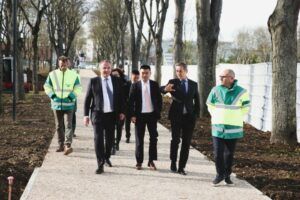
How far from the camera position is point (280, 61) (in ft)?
39.4

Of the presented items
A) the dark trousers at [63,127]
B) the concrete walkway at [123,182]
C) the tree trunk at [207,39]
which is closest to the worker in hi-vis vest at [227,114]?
the concrete walkway at [123,182]

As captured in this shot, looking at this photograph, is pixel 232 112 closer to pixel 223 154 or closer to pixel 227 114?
pixel 227 114

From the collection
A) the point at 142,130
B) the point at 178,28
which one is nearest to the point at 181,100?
the point at 142,130

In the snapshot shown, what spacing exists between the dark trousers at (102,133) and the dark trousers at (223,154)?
189cm

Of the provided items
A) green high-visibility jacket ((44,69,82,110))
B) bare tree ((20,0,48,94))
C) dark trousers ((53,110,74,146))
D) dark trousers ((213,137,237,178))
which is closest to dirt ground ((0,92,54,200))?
dark trousers ((53,110,74,146))

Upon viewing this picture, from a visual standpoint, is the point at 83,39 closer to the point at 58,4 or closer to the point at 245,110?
the point at 58,4

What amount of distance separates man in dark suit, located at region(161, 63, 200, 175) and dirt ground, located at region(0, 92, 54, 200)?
242 cm

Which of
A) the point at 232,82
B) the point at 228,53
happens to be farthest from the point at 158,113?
the point at 228,53

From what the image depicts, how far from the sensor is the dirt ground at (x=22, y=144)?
826cm

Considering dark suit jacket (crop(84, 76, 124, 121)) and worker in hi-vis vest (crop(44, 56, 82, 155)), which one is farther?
worker in hi-vis vest (crop(44, 56, 82, 155))

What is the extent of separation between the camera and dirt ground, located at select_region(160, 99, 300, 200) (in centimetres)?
794

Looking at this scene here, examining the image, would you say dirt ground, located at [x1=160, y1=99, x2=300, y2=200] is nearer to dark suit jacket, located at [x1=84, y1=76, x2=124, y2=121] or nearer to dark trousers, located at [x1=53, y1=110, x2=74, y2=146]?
dark suit jacket, located at [x1=84, y1=76, x2=124, y2=121]

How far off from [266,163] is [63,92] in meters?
4.07

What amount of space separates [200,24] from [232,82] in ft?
32.1
